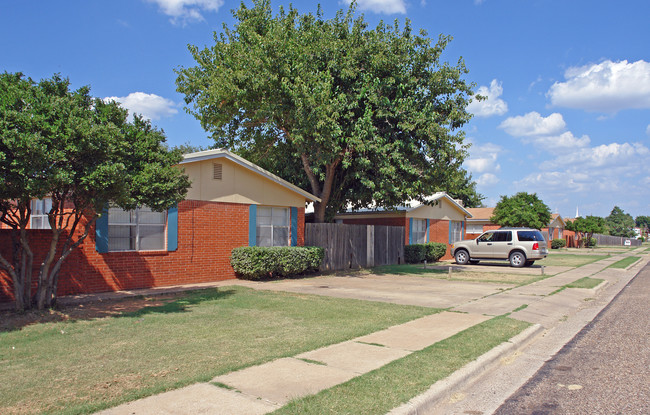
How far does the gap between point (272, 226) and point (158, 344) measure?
1070 cm

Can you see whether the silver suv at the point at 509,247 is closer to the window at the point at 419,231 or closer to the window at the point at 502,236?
the window at the point at 502,236

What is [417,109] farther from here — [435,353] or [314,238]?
[435,353]

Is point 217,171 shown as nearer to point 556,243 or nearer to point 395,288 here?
point 395,288

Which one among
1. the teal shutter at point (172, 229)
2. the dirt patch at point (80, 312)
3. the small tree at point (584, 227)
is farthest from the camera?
the small tree at point (584, 227)

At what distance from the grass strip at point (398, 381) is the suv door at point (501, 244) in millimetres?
17965

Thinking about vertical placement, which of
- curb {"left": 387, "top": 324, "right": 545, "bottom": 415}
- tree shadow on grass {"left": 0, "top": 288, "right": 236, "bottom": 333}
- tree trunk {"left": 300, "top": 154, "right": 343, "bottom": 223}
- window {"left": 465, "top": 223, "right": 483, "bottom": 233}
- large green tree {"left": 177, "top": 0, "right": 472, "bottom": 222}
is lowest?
curb {"left": 387, "top": 324, "right": 545, "bottom": 415}

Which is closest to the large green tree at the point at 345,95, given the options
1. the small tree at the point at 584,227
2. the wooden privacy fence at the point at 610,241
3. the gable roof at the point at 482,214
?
the gable roof at the point at 482,214

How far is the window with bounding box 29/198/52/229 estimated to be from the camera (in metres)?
14.9

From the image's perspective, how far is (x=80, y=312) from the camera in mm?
9742

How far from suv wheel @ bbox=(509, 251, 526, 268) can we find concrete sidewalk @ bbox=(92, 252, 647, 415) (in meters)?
9.43

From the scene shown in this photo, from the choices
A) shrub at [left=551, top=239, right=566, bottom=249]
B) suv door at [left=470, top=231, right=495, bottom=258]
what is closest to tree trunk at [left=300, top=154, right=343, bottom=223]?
suv door at [left=470, top=231, right=495, bottom=258]

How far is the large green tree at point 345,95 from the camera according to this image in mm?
16516

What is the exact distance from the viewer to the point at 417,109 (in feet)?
59.8

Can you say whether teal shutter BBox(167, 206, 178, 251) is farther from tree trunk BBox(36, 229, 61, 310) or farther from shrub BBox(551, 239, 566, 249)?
shrub BBox(551, 239, 566, 249)
